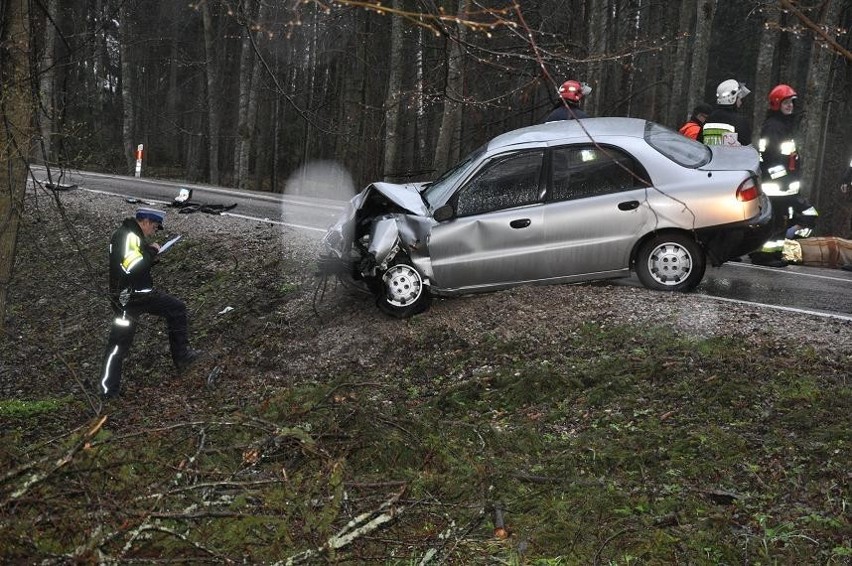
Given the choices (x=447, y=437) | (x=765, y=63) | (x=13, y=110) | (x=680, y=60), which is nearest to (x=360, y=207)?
(x=447, y=437)

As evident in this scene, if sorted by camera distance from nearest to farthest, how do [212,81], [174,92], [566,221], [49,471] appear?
1. [49,471]
2. [566,221]
3. [212,81]
4. [174,92]

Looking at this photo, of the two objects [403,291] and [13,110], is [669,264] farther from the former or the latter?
[13,110]

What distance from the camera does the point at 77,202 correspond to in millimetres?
17156

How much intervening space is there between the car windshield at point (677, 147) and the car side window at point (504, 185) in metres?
1.24

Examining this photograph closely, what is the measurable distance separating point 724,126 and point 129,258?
7169 mm

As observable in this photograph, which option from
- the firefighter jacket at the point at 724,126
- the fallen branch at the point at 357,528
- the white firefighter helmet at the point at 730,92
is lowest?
the fallen branch at the point at 357,528

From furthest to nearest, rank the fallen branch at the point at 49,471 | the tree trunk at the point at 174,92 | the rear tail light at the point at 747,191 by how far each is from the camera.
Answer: the tree trunk at the point at 174,92, the rear tail light at the point at 747,191, the fallen branch at the point at 49,471

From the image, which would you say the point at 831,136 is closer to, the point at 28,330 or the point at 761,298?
the point at 761,298

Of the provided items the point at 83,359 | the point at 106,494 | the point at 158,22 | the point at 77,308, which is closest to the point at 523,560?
the point at 106,494

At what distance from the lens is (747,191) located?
920 cm

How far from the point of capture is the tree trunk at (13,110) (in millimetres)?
6578

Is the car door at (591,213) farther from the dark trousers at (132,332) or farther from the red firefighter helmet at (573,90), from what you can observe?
the dark trousers at (132,332)

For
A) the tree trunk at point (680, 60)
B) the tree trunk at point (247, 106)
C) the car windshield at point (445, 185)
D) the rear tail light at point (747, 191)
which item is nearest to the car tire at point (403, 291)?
the car windshield at point (445, 185)

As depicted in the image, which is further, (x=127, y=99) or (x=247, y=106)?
(x=127, y=99)
